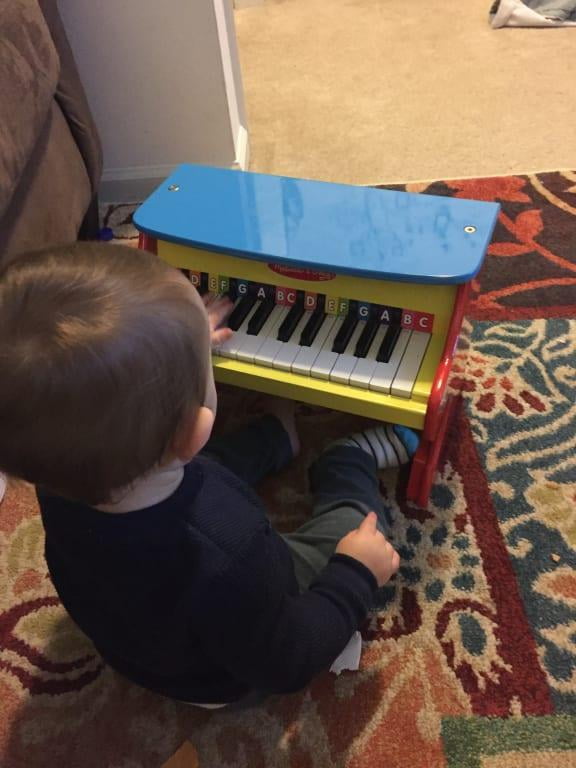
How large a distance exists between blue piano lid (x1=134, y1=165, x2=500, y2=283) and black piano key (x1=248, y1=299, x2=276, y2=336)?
0.32 feet

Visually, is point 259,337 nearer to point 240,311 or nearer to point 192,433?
point 240,311

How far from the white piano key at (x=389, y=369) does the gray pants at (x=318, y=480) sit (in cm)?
16

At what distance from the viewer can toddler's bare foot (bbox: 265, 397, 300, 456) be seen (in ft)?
3.44

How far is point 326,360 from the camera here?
2.95 ft

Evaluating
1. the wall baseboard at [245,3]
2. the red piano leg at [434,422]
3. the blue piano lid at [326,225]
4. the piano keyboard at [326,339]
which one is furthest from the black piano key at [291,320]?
the wall baseboard at [245,3]

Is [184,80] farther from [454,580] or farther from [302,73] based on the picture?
[454,580]

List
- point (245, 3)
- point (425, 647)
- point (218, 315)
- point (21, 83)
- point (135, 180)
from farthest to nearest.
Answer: point (245, 3)
point (135, 180)
point (21, 83)
point (218, 315)
point (425, 647)

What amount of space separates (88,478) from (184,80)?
1.36 metres

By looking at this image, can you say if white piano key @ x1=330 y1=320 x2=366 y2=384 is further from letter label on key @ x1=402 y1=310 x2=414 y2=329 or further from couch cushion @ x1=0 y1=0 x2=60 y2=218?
couch cushion @ x1=0 y1=0 x2=60 y2=218

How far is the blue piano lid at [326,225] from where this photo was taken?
0.86 meters

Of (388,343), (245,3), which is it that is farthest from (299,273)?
(245,3)

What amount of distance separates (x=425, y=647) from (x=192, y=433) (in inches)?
20.6

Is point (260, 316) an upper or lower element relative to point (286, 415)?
upper

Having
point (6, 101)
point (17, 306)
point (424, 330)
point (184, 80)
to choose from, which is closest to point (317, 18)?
point (184, 80)
